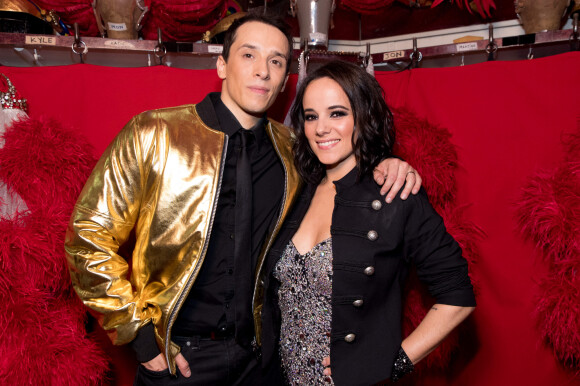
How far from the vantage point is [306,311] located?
162cm

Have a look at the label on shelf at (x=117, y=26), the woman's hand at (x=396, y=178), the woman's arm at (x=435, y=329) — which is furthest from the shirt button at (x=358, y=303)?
the label on shelf at (x=117, y=26)

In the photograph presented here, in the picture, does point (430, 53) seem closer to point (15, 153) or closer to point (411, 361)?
point (411, 361)

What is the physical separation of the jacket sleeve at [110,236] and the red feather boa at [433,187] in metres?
1.13

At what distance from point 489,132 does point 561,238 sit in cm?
69

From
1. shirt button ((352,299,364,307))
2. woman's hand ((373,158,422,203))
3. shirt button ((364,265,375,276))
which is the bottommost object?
shirt button ((352,299,364,307))

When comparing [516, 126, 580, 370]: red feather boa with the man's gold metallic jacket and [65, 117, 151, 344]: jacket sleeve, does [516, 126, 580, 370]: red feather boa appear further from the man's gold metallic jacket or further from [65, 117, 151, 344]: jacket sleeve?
[65, 117, 151, 344]: jacket sleeve

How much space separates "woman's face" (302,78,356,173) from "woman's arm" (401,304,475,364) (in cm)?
64

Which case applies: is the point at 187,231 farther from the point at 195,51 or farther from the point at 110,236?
the point at 195,51

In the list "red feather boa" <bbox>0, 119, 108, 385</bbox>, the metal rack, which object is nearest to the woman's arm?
"red feather boa" <bbox>0, 119, 108, 385</bbox>

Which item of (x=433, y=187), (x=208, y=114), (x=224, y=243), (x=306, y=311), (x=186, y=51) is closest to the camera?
(x=306, y=311)

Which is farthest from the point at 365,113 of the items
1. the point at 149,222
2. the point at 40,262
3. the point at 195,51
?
the point at 40,262

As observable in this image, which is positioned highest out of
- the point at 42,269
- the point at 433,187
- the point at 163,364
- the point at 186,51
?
the point at 186,51

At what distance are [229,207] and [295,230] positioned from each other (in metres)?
0.27

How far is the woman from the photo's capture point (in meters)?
1.51
